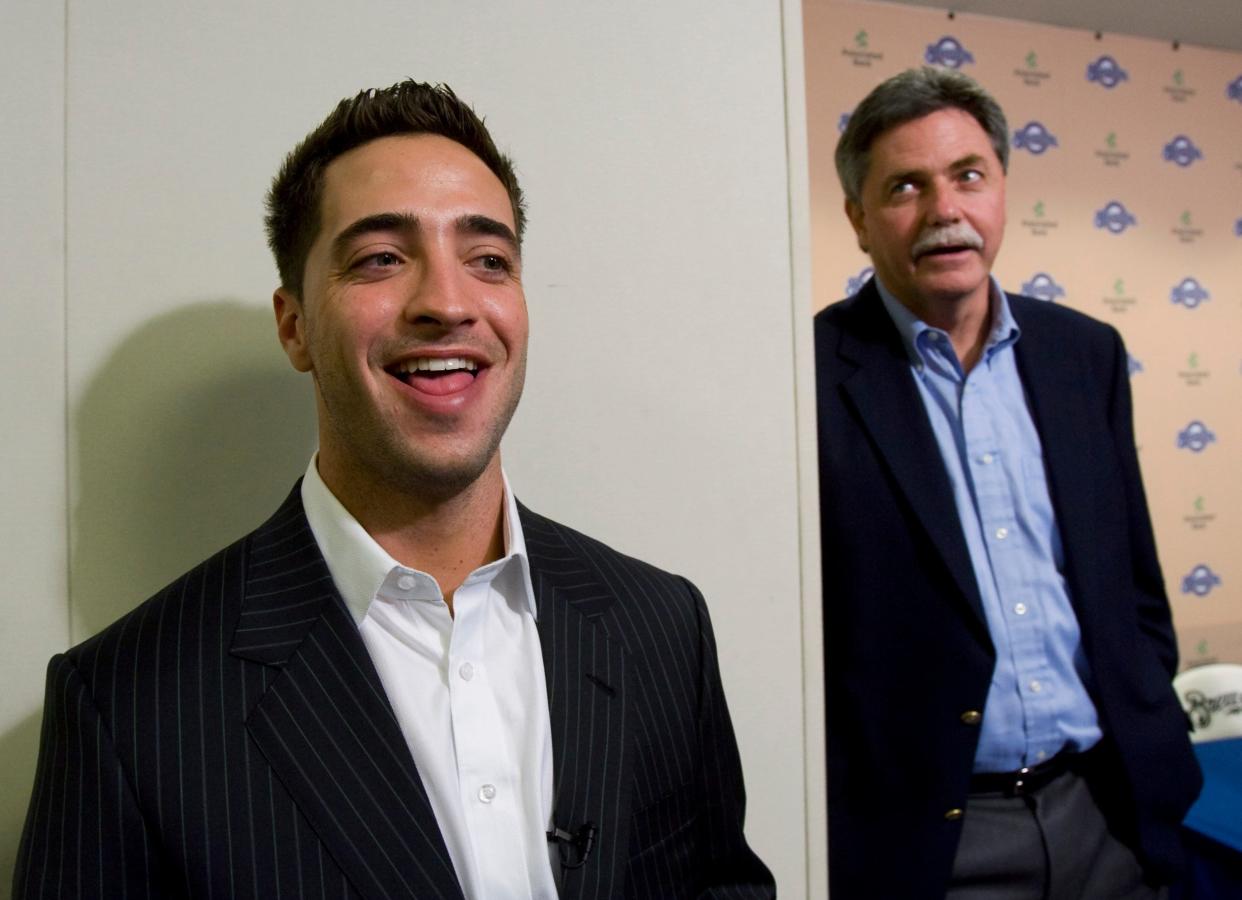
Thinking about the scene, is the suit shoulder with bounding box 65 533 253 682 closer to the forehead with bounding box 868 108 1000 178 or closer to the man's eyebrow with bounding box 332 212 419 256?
the man's eyebrow with bounding box 332 212 419 256

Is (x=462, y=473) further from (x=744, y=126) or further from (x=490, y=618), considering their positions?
(x=744, y=126)

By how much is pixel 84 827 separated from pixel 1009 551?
1369mm

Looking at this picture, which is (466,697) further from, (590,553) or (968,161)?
(968,161)

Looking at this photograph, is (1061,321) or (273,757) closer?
(273,757)

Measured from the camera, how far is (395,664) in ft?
3.06

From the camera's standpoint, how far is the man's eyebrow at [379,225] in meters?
0.93

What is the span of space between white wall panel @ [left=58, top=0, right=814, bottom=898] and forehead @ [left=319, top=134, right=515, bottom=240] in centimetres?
22

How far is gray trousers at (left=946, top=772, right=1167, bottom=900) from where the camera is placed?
4.87 ft

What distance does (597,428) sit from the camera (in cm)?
127

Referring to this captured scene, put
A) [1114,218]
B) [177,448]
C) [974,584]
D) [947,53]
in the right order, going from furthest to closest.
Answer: [1114,218]
[947,53]
[974,584]
[177,448]

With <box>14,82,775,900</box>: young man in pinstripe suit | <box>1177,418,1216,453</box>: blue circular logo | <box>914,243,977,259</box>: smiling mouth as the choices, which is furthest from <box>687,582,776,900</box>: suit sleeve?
<box>1177,418,1216,453</box>: blue circular logo

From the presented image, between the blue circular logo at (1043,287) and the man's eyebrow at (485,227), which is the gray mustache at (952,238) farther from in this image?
the blue circular logo at (1043,287)

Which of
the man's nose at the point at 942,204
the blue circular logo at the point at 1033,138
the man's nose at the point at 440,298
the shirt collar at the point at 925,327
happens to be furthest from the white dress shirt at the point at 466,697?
the blue circular logo at the point at 1033,138

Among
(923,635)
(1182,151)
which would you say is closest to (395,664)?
(923,635)
